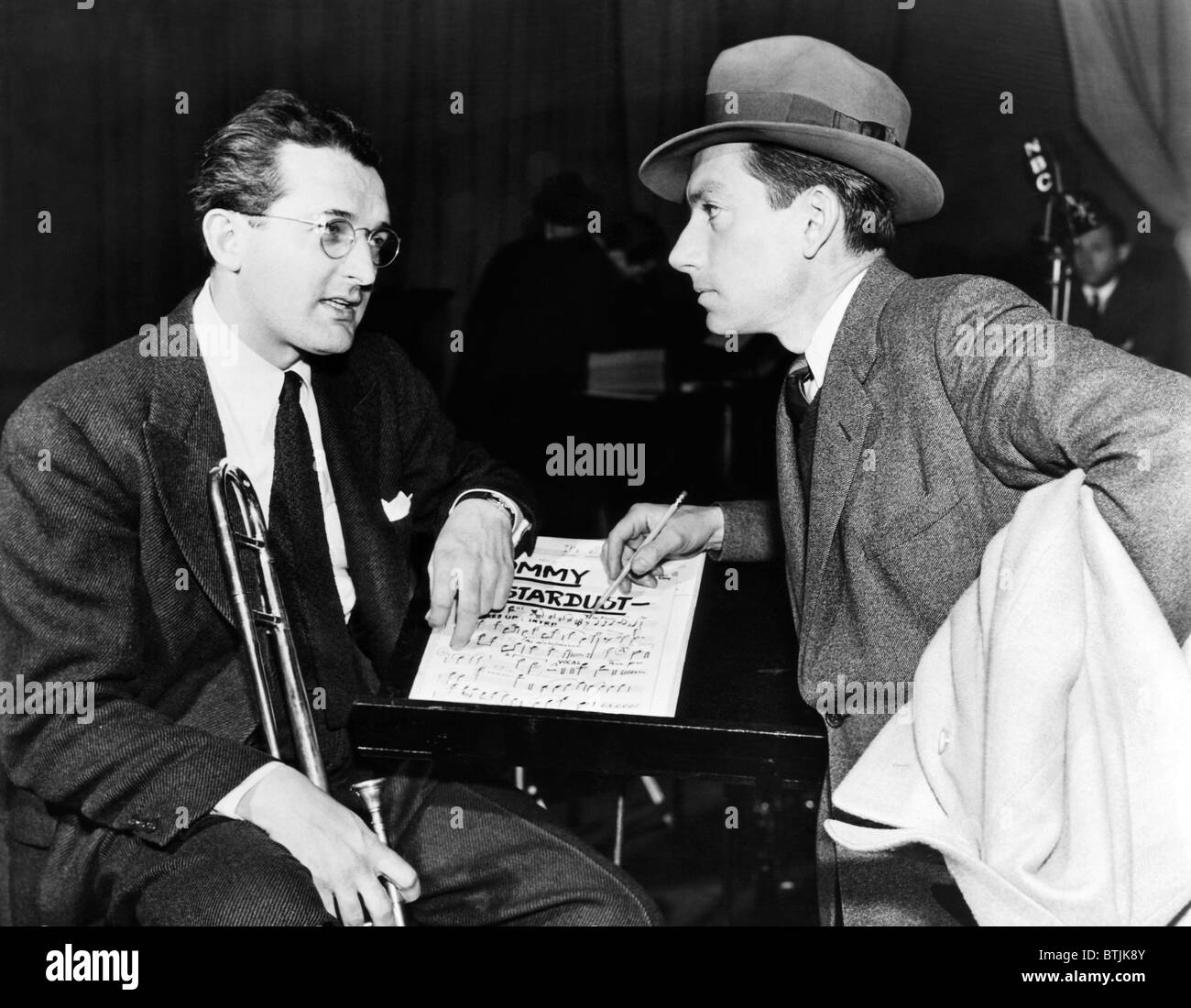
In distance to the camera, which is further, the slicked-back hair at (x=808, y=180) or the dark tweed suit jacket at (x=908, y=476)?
the slicked-back hair at (x=808, y=180)

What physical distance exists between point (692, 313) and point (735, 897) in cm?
148

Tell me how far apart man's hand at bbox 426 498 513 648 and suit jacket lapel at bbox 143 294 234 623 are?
0.37 m

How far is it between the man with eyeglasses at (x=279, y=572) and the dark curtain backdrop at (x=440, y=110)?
215 mm

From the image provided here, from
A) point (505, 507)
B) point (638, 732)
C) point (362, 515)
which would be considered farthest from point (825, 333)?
point (362, 515)

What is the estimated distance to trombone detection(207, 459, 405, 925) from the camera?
204 centimetres

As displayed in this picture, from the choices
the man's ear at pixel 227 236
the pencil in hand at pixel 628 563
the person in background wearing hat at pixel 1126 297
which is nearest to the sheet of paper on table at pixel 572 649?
the pencil in hand at pixel 628 563

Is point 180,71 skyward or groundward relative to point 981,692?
skyward

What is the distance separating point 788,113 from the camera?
86.2 inches

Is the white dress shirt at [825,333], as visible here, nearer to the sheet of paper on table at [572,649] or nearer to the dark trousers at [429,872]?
the sheet of paper on table at [572,649]

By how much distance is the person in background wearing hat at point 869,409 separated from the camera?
1746 mm

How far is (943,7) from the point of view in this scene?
2586mm

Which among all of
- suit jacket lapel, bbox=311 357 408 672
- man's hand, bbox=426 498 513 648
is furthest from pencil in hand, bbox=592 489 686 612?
suit jacket lapel, bbox=311 357 408 672
